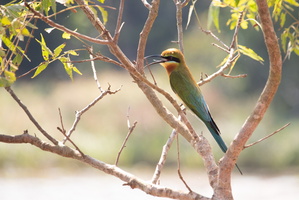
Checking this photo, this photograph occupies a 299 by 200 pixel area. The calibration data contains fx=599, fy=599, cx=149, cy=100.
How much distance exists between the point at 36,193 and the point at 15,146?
105cm

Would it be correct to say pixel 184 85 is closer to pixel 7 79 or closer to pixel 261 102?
pixel 261 102

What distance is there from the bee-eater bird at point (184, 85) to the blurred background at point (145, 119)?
12.3 ft

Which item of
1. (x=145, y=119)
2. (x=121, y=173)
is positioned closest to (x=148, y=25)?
(x=121, y=173)

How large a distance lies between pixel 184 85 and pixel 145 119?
17.1ft

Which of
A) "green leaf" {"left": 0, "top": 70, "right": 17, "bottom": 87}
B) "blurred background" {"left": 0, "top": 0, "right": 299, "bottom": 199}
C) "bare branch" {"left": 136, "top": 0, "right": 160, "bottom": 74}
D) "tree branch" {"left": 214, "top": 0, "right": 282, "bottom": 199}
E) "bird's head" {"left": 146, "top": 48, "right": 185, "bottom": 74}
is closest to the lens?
"green leaf" {"left": 0, "top": 70, "right": 17, "bottom": 87}

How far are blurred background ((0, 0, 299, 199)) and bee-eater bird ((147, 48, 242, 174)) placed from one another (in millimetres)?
3764

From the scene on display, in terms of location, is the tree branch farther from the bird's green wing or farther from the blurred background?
the blurred background

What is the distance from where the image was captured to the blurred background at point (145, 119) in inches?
246

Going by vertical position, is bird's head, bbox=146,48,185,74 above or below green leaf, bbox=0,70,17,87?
above

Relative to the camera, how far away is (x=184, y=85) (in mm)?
1869

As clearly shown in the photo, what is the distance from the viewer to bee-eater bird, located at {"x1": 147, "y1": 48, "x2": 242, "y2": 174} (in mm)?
1757

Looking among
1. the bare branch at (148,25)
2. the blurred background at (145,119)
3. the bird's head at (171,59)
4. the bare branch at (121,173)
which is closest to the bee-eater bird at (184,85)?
the bird's head at (171,59)

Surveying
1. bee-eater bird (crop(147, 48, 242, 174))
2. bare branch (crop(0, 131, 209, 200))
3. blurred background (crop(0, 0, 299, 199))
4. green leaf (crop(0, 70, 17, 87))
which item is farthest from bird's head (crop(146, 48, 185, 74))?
blurred background (crop(0, 0, 299, 199))

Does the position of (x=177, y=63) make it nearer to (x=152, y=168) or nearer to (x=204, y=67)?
(x=152, y=168)
